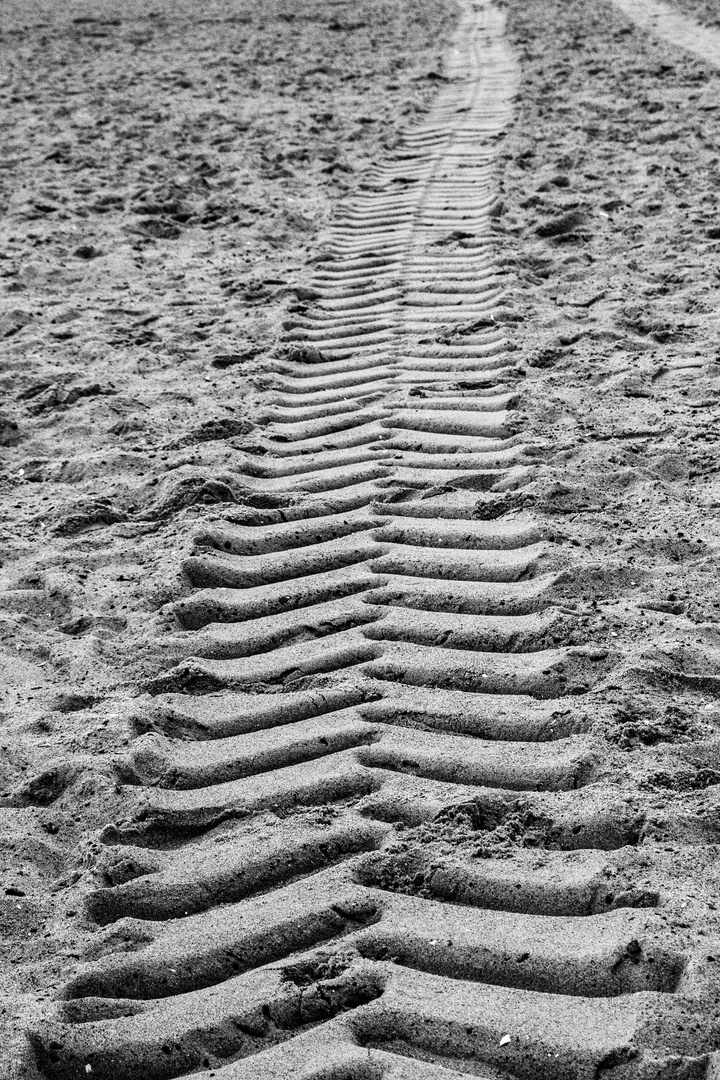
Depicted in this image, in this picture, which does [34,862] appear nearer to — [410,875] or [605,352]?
[410,875]

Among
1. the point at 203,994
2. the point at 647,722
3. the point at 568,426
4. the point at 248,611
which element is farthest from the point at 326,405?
the point at 203,994

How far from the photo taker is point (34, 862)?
2383mm

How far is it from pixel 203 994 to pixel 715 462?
7.59 feet

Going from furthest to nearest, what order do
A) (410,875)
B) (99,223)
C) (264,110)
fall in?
(264,110), (99,223), (410,875)

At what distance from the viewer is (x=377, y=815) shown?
7.82ft

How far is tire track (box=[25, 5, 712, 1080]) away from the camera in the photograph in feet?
6.39

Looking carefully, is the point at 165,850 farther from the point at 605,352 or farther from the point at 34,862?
the point at 605,352

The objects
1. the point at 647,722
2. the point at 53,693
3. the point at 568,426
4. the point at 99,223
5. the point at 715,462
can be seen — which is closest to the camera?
the point at 647,722

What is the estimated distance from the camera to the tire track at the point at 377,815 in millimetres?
1947

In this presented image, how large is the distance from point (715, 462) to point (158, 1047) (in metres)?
2.43

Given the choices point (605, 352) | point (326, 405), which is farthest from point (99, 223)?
point (605, 352)

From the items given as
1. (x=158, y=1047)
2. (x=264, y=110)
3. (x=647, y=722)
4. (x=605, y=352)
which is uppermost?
(x=264, y=110)

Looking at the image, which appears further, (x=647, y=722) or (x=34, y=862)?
(x=647, y=722)

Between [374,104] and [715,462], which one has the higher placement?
[374,104]
